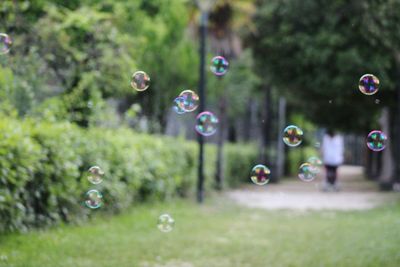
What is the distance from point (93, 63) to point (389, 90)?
10.0m

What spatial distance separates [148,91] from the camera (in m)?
23.5

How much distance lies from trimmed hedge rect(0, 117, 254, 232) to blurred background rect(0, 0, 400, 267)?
22 millimetres

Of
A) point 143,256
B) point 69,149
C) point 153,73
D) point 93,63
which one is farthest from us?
point 153,73

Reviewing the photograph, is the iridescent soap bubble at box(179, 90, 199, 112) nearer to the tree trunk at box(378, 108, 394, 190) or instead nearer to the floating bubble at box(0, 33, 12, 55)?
the floating bubble at box(0, 33, 12, 55)

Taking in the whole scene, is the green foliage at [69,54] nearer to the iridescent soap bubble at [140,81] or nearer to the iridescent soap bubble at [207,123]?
the iridescent soap bubble at [140,81]

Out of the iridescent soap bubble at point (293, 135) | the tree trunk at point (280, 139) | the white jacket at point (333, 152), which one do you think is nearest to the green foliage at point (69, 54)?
the iridescent soap bubble at point (293, 135)

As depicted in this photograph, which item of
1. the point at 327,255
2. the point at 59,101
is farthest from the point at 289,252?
the point at 59,101

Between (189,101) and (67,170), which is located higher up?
(189,101)

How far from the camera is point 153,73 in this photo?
23047 mm

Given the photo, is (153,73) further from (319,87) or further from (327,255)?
(327,255)

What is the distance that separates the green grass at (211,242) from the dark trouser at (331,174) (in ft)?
21.1

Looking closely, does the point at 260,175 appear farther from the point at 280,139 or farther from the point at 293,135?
the point at 280,139

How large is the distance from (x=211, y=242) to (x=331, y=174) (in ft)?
35.1

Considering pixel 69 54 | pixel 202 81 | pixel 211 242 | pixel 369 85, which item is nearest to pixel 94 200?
pixel 211 242
